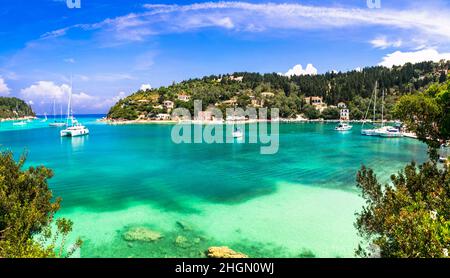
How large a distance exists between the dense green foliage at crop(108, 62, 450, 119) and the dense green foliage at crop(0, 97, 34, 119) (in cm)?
4909

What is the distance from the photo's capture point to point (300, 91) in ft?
373

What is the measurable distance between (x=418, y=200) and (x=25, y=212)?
833 cm

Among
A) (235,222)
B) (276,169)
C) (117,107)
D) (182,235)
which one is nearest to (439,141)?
(235,222)

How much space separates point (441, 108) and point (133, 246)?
10.5m

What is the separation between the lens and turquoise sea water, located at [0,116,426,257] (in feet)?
35.8

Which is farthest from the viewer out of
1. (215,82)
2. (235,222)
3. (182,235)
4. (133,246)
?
(215,82)

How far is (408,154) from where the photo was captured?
1287 inches

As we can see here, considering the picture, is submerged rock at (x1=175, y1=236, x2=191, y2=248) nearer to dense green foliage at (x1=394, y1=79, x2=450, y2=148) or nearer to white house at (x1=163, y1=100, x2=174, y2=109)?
dense green foliage at (x1=394, y1=79, x2=450, y2=148)

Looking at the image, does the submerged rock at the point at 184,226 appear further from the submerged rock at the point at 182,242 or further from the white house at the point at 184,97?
the white house at the point at 184,97

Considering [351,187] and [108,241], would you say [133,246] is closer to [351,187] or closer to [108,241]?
[108,241]

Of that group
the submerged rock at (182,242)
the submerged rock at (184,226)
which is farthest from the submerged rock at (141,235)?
the submerged rock at (184,226)

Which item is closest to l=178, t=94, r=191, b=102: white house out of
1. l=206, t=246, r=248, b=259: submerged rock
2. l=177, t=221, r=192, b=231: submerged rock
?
l=177, t=221, r=192, b=231: submerged rock

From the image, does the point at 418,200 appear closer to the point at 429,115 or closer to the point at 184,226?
the point at 429,115

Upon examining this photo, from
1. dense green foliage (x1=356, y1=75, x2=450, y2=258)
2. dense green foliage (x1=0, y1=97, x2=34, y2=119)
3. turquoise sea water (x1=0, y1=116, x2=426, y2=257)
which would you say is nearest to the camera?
dense green foliage (x1=356, y1=75, x2=450, y2=258)
